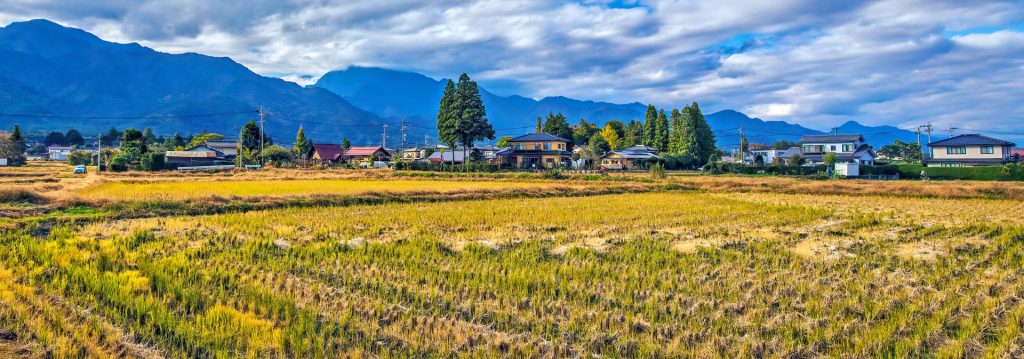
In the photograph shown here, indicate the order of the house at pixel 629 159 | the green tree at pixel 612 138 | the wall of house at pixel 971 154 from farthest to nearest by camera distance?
the green tree at pixel 612 138 < the house at pixel 629 159 < the wall of house at pixel 971 154

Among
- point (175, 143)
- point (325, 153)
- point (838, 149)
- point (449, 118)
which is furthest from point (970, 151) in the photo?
point (175, 143)

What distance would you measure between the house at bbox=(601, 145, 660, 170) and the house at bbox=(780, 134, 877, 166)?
16.3m

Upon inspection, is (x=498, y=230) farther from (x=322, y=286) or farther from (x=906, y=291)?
(x=906, y=291)

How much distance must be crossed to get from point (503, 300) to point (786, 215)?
13.4 m

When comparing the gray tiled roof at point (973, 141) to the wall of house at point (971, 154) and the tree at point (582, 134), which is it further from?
the tree at point (582, 134)

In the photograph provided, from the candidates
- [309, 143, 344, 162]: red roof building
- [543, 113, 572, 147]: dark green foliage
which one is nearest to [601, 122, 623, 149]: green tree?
[543, 113, 572, 147]: dark green foliage

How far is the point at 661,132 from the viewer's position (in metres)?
71.8

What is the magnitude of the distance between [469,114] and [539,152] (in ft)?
50.4

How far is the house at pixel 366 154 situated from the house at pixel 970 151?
60.5 m

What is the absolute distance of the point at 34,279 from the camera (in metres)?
7.31

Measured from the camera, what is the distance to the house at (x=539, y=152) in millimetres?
64688

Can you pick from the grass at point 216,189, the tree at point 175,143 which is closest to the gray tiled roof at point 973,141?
the grass at point 216,189

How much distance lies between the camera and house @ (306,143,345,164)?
73.6m

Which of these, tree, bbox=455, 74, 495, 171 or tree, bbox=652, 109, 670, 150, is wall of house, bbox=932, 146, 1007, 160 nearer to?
tree, bbox=652, 109, 670, 150
